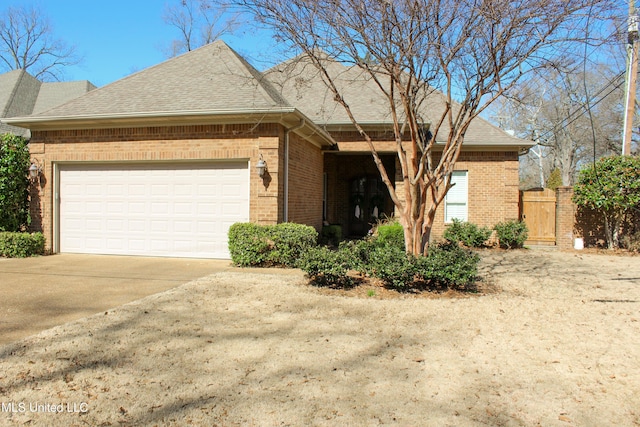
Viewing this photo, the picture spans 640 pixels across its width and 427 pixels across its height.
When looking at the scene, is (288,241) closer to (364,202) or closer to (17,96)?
(364,202)

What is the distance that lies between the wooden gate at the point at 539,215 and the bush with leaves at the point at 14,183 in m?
14.9

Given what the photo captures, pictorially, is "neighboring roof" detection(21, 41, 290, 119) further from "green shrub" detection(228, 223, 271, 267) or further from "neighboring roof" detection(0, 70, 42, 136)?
"neighboring roof" detection(0, 70, 42, 136)

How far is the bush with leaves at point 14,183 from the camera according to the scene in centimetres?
1044

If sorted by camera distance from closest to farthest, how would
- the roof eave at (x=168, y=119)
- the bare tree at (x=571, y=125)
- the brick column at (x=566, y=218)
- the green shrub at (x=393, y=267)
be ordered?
1. the green shrub at (x=393, y=267)
2. the roof eave at (x=168, y=119)
3. the brick column at (x=566, y=218)
4. the bare tree at (x=571, y=125)

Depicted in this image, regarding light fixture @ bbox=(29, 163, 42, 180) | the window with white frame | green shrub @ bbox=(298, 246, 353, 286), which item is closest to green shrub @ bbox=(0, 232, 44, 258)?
light fixture @ bbox=(29, 163, 42, 180)

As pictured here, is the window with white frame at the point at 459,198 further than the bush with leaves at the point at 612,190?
Yes

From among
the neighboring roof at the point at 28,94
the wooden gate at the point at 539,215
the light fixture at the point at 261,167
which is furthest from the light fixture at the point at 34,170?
the wooden gate at the point at 539,215

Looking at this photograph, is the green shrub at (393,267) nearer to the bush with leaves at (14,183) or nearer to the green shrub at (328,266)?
the green shrub at (328,266)

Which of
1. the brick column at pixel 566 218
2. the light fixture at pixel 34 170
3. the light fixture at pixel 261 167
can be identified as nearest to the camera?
the light fixture at pixel 261 167

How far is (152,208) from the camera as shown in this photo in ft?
34.2

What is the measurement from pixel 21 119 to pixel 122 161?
2.58 m

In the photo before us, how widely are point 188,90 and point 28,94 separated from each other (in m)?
10.4

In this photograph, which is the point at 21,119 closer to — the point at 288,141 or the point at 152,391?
the point at 288,141

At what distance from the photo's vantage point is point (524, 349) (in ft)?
14.6
